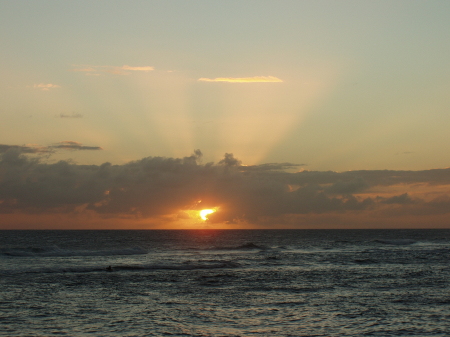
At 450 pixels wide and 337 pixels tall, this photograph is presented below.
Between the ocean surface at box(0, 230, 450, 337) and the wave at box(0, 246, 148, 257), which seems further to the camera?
the wave at box(0, 246, 148, 257)

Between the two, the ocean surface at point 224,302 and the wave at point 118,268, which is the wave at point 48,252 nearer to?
the wave at point 118,268

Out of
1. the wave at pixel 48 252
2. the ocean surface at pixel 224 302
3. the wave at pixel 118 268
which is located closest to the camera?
the ocean surface at pixel 224 302

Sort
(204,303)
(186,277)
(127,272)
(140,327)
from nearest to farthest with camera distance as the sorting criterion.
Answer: (140,327), (204,303), (186,277), (127,272)

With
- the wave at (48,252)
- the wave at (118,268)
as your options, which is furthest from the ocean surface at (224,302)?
the wave at (48,252)

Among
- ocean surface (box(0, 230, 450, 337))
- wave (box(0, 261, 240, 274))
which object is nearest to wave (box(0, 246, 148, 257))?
wave (box(0, 261, 240, 274))

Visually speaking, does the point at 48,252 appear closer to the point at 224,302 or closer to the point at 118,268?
the point at 118,268

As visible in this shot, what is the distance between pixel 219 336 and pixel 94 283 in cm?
2182

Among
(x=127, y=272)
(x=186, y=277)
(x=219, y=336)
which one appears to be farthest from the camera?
(x=127, y=272)

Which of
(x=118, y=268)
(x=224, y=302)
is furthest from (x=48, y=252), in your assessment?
(x=224, y=302)

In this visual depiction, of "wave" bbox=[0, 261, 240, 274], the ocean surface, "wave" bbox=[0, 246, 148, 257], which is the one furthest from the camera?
"wave" bbox=[0, 246, 148, 257]

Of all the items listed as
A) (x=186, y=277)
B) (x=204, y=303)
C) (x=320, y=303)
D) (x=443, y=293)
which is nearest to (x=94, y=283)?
(x=186, y=277)

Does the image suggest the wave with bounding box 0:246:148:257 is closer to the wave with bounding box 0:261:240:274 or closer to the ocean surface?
the wave with bounding box 0:261:240:274

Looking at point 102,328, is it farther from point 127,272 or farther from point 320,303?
point 127,272

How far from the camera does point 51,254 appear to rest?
3103 inches
